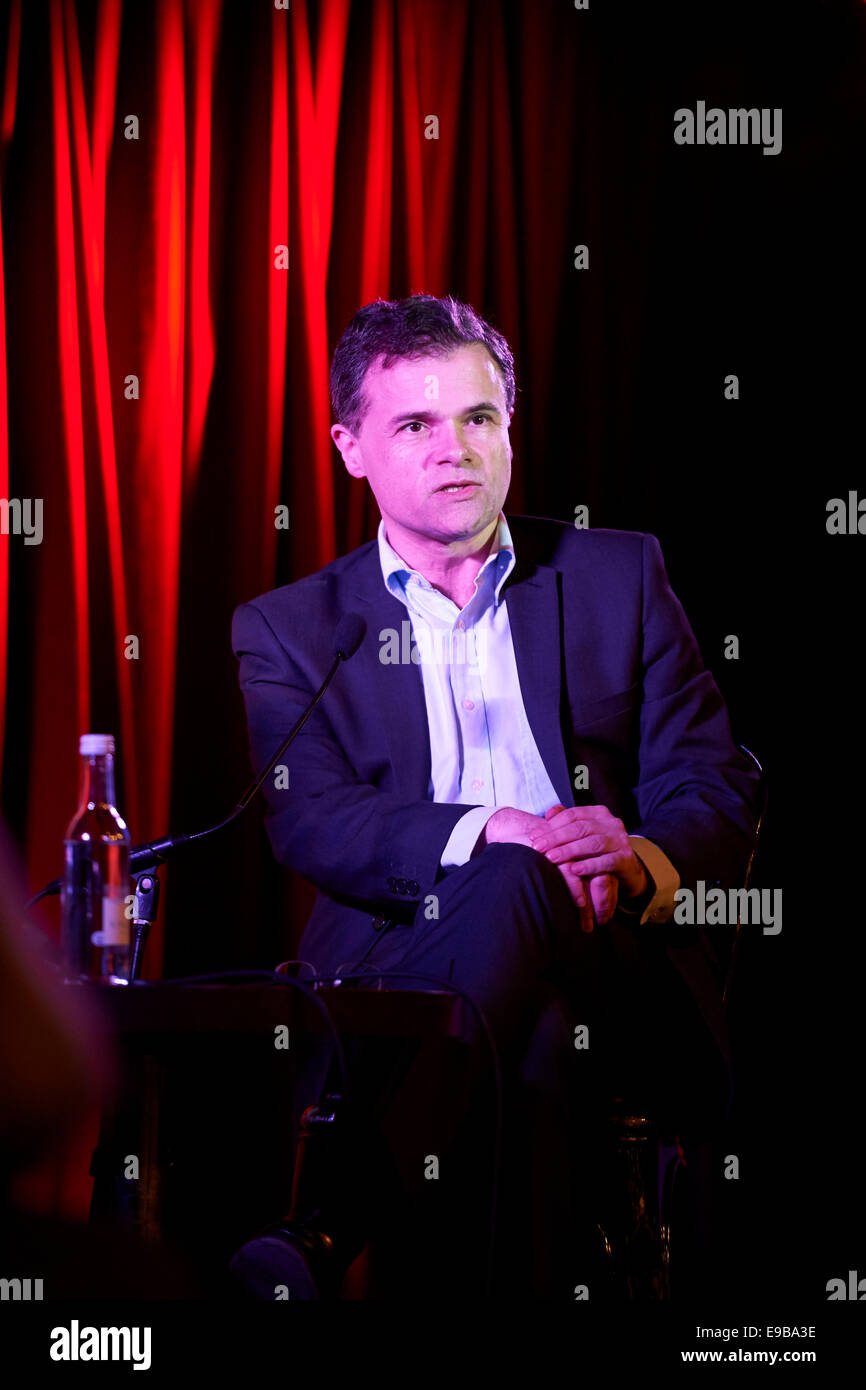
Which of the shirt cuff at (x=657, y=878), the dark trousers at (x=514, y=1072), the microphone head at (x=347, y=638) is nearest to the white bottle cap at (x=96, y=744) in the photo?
the dark trousers at (x=514, y=1072)

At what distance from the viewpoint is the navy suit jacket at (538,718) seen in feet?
6.71

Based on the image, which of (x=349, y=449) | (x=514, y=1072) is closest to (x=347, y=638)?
(x=514, y=1072)

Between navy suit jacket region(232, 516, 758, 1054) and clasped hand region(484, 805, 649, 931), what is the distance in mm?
177

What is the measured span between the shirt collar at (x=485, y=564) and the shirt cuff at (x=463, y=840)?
647mm

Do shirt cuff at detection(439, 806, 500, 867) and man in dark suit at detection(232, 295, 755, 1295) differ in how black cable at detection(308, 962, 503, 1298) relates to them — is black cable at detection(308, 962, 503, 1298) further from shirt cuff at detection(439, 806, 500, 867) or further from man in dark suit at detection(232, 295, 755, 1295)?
shirt cuff at detection(439, 806, 500, 867)

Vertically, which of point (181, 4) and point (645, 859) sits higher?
point (181, 4)

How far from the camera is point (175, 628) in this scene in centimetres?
281

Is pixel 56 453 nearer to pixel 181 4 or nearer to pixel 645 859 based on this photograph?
pixel 181 4

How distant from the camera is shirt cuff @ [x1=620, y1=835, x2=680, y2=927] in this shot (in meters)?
1.86

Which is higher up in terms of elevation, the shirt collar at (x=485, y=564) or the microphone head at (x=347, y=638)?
the shirt collar at (x=485, y=564)

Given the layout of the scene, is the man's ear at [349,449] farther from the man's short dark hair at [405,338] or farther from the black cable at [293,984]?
the black cable at [293,984]
